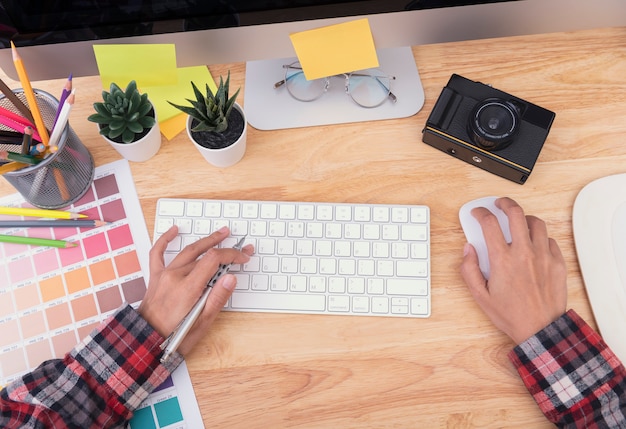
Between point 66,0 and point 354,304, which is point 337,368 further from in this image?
point 66,0

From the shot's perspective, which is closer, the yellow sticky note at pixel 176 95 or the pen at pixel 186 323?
the pen at pixel 186 323

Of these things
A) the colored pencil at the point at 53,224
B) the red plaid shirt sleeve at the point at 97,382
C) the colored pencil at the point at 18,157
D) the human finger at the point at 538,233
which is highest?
the colored pencil at the point at 18,157

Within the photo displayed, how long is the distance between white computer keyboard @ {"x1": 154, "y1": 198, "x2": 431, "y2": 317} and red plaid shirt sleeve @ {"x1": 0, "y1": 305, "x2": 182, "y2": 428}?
0.10 meters

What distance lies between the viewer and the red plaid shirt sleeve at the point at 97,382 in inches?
22.6

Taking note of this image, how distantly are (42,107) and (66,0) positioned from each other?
0.15 m

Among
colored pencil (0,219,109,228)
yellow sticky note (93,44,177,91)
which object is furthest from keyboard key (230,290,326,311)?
yellow sticky note (93,44,177,91)

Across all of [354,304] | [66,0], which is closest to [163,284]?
[354,304]

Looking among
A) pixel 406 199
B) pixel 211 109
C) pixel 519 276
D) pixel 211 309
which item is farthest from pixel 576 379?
pixel 211 109

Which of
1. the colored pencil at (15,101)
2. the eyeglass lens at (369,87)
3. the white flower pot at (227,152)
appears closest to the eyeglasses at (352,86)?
the eyeglass lens at (369,87)

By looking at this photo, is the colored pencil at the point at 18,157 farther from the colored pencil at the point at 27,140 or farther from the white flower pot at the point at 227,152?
the white flower pot at the point at 227,152

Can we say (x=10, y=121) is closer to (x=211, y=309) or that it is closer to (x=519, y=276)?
(x=211, y=309)

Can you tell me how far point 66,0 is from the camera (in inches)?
21.7

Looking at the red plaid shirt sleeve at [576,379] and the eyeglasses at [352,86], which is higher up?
the eyeglasses at [352,86]

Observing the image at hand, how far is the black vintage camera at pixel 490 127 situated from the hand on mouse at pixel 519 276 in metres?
0.06
